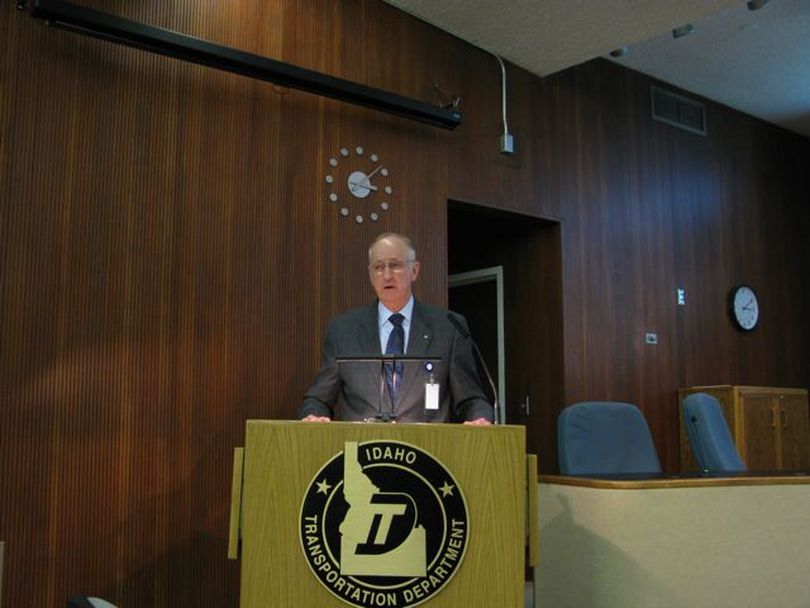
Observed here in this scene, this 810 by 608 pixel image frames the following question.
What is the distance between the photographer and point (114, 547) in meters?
3.20

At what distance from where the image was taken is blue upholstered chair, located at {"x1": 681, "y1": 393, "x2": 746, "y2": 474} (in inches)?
120

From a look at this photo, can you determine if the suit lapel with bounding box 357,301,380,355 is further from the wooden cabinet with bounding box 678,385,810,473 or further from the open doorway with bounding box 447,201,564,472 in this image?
the wooden cabinet with bounding box 678,385,810,473

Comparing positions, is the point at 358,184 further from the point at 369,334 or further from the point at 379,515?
the point at 379,515

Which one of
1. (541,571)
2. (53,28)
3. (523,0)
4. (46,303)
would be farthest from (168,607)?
(523,0)

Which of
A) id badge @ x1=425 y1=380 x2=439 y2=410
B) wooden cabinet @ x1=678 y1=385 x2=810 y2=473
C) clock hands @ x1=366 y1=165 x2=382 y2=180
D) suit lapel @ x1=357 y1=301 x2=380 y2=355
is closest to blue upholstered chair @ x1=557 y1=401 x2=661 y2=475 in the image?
suit lapel @ x1=357 y1=301 x2=380 y2=355

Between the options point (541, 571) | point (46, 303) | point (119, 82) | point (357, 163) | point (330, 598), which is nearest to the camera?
point (330, 598)

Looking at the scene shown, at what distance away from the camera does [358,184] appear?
413 cm

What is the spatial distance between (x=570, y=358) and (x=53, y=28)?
3.40m

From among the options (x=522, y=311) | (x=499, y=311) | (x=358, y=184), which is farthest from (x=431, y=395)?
(x=499, y=311)

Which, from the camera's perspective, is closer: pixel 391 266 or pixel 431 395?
pixel 431 395

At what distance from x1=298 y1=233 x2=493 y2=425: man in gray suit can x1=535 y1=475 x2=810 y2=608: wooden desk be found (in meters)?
0.40

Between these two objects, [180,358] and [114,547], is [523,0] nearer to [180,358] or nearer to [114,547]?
[180,358]

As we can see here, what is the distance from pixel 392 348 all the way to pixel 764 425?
384 cm

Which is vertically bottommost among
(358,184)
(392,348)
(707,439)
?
(707,439)
